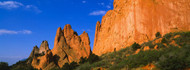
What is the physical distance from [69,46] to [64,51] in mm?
2872

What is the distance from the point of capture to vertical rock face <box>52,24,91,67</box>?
1848 inches

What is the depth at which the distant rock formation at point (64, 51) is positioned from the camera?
44312 millimetres

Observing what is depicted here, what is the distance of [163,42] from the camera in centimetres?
3066

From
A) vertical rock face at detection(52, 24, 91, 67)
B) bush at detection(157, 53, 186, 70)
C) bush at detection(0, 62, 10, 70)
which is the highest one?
vertical rock face at detection(52, 24, 91, 67)

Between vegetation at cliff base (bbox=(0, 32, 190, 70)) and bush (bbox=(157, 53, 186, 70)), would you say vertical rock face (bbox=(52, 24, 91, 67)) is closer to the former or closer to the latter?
vegetation at cliff base (bbox=(0, 32, 190, 70))

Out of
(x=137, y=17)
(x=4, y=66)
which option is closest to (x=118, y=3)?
(x=137, y=17)

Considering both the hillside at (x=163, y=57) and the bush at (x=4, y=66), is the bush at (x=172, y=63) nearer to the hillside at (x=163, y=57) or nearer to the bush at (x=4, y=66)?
the hillside at (x=163, y=57)

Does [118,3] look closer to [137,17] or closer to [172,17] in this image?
[137,17]

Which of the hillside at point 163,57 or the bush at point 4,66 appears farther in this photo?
the bush at point 4,66

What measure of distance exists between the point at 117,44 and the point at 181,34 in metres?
16.3

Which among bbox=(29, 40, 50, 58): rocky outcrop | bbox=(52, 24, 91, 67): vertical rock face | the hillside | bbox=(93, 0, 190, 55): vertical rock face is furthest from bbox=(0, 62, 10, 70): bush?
bbox=(93, 0, 190, 55): vertical rock face

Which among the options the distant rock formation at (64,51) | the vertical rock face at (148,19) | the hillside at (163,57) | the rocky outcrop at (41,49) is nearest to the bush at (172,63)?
the hillside at (163,57)

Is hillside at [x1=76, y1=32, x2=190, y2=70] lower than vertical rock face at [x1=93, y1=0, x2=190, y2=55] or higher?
lower

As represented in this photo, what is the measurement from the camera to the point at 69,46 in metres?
50.8
